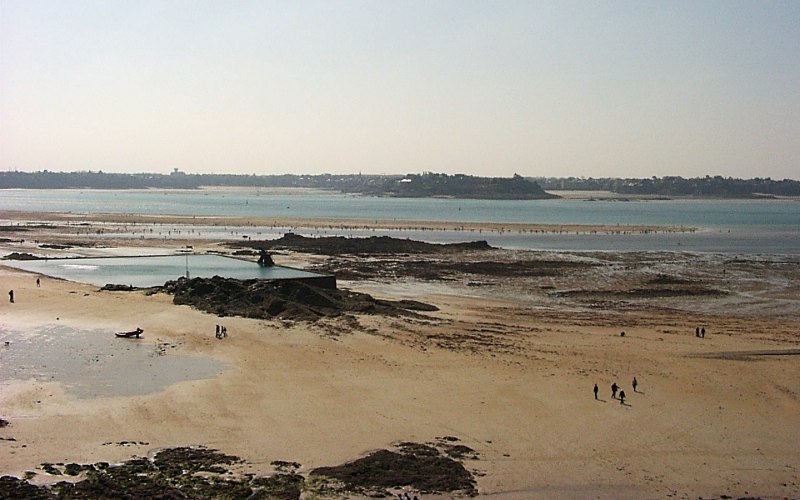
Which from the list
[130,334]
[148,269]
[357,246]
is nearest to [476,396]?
[130,334]

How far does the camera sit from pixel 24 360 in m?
26.3

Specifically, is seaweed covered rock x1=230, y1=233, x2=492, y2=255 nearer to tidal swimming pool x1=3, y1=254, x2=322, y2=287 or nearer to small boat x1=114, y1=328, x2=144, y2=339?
tidal swimming pool x1=3, y1=254, x2=322, y2=287

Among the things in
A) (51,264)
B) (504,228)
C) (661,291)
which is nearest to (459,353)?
(661,291)

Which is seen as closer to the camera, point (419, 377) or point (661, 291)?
point (419, 377)

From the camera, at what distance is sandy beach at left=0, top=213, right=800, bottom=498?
1773cm

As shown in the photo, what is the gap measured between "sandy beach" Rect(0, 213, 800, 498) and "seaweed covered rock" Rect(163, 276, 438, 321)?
1098 mm

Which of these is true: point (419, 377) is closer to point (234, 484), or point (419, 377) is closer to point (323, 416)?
point (323, 416)

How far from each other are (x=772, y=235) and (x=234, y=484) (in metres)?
105

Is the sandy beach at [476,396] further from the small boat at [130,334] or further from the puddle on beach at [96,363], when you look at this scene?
the small boat at [130,334]

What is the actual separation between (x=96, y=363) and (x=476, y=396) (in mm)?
13415

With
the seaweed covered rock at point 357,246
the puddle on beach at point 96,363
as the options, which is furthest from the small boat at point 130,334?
the seaweed covered rock at point 357,246

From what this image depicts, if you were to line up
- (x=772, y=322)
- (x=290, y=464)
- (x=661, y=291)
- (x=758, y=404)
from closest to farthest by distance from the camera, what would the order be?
1. (x=290, y=464)
2. (x=758, y=404)
3. (x=772, y=322)
4. (x=661, y=291)

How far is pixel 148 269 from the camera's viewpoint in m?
52.8

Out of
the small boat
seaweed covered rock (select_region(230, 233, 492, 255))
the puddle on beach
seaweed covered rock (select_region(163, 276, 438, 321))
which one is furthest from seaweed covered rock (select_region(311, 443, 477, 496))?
seaweed covered rock (select_region(230, 233, 492, 255))
